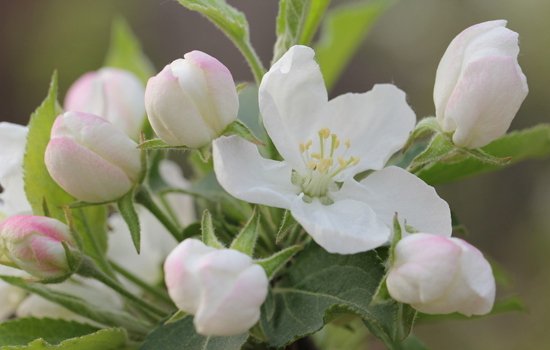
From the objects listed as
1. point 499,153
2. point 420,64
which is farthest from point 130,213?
→ point 420,64

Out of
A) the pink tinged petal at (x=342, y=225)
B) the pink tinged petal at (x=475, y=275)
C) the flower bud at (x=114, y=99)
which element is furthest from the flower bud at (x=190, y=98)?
the flower bud at (x=114, y=99)

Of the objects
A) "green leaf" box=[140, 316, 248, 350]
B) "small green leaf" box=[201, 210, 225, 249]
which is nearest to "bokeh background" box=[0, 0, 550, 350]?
"green leaf" box=[140, 316, 248, 350]

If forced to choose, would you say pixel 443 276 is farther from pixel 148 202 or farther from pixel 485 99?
pixel 148 202

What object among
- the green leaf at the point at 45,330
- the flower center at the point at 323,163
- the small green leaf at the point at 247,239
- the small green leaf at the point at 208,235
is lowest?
the green leaf at the point at 45,330

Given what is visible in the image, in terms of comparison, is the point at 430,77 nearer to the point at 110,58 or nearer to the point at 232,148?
the point at 110,58

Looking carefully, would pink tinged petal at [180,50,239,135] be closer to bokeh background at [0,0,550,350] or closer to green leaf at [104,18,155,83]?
green leaf at [104,18,155,83]

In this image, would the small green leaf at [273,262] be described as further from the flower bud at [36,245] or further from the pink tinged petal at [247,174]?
the flower bud at [36,245]

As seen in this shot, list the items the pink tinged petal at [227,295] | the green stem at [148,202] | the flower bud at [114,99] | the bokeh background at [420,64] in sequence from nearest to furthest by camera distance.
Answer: the pink tinged petal at [227,295], the green stem at [148,202], the flower bud at [114,99], the bokeh background at [420,64]
